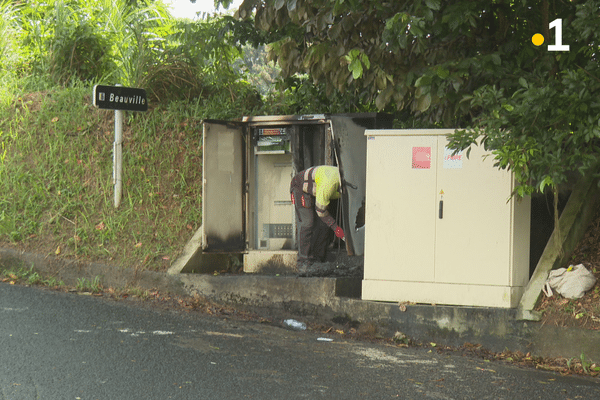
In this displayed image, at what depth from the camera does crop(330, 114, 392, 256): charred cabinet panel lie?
7.51 metres

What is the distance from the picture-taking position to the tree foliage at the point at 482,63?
16.8 feet

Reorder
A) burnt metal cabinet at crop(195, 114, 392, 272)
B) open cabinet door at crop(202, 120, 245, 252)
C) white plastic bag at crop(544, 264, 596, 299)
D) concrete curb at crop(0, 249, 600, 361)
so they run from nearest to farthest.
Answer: concrete curb at crop(0, 249, 600, 361)
white plastic bag at crop(544, 264, 596, 299)
burnt metal cabinet at crop(195, 114, 392, 272)
open cabinet door at crop(202, 120, 245, 252)

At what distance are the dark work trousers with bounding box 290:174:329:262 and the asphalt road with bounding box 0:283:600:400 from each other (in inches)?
53.3

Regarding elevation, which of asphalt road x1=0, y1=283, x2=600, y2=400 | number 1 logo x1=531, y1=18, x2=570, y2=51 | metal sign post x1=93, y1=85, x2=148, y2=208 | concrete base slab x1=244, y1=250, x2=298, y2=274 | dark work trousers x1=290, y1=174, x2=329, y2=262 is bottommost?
asphalt road x1=0, y1=283, x2=600, y2=400

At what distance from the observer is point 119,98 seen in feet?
28.9

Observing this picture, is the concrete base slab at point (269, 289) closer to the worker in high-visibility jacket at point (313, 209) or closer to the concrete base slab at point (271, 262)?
the worker in high-visibility jacket at point (313, 209)

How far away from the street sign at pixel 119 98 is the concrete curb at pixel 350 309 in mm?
2094

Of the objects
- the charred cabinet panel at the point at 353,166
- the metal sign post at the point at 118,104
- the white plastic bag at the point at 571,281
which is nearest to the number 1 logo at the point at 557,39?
the white plastic bag at the point at 571,281

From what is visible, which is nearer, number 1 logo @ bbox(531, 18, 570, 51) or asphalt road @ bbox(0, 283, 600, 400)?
asphalt road @ bbox(0, 283, 600, 400)

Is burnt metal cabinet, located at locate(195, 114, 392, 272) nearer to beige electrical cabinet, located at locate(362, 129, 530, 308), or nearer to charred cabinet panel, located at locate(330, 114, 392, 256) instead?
charred cabinet panel, located at locate(330, 114, 392, 256)

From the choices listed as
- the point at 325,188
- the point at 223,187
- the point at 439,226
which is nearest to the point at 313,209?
the point at 325,188

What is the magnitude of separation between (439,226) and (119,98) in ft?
15.7

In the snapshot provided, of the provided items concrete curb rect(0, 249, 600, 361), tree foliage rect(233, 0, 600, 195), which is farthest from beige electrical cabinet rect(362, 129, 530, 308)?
tree foliage rect(233, 0, 600, 195)

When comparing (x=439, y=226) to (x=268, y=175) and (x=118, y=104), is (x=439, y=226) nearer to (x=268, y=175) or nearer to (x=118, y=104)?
(x=268, y=175)
